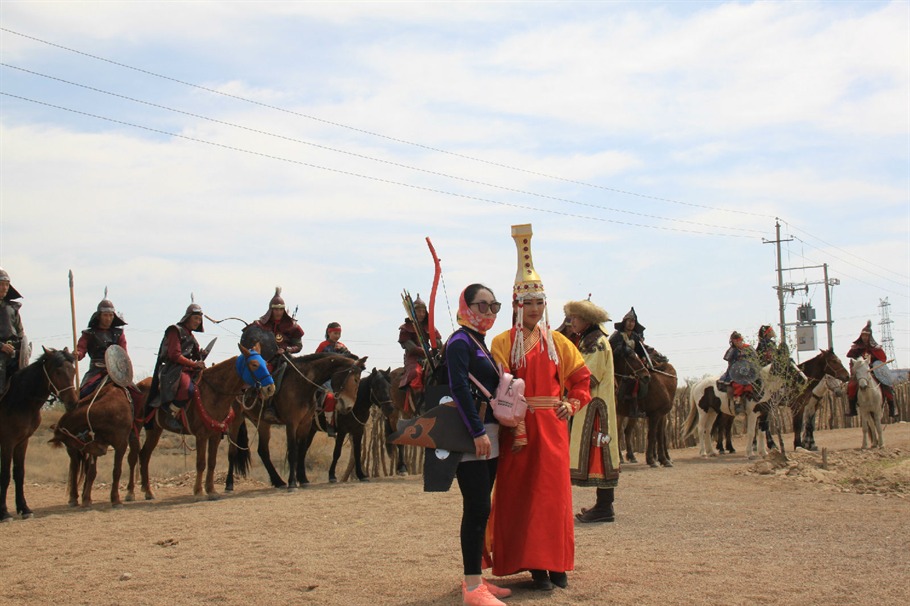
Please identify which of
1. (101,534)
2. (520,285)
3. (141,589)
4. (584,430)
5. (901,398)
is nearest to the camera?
(520,285)

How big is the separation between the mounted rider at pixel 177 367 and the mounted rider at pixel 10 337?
1.85m

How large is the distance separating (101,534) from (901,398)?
3109 centimetres

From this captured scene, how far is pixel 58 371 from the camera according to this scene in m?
11.1

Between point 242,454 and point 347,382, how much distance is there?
2.08 meters

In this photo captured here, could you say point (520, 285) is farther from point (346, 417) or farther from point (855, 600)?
point (346, 417)

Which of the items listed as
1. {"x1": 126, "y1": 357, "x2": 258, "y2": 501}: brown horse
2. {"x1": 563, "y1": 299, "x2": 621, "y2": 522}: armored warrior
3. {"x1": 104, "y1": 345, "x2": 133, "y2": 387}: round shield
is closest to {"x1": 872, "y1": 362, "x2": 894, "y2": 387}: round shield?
{"x1": 563, "y1": 299, "x2": 621, "y2": 522}: armored warrior

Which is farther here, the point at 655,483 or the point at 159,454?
the point at 159,454

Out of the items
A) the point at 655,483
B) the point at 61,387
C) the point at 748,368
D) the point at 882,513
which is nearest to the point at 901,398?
the point at 748,368

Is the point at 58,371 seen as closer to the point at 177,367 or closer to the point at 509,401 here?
the point at 177,367

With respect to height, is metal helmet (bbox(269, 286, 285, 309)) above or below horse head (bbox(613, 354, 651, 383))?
above

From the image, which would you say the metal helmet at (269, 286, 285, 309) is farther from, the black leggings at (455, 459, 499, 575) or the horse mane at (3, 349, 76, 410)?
the black leggings at (455, 459, 499, 575)

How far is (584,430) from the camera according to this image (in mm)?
8078

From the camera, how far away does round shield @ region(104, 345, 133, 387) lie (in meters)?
12.1

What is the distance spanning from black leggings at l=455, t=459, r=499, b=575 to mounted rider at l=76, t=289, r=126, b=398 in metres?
7.86
